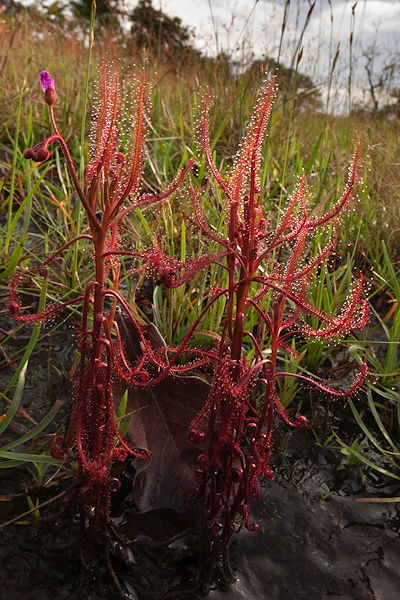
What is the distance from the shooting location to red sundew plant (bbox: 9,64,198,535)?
91 cm

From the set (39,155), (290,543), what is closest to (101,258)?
(39,155)

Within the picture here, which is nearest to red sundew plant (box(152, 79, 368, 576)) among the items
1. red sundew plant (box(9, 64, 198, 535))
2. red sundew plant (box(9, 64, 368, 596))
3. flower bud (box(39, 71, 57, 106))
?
red sundew plant (box(9, 64, 368, 596))

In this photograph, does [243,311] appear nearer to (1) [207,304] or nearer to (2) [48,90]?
(1) [207,304]

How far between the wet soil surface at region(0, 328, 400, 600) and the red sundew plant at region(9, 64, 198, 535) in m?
0.15

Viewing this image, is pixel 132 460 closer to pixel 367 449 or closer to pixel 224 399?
pixel 224 399

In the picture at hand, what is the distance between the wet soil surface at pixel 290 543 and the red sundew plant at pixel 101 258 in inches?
5.7

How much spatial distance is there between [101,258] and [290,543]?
3.04 ft

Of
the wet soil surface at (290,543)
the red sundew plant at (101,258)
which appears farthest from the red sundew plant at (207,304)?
the wet soil surface at (290,543)

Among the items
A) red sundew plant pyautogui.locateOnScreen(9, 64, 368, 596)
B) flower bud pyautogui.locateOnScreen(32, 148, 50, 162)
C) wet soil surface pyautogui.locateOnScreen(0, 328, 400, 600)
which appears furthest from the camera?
wet soil surface pyautogui.locateOnScreen(0, 328, 400, 600)

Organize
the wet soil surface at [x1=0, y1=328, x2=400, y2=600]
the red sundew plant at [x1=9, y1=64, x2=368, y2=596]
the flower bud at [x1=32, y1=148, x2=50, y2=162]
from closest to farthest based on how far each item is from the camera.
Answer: the flower bud at [x1=32, y1=148, x2=50, y2=162], the red sundew plant at [x1=9, y1=64, x2=368, y2=596], the wet soil surface at [x1=0, y1=328, x2=400, y2=600]

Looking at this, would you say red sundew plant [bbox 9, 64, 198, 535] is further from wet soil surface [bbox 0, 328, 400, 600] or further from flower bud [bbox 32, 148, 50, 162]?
wet soil surface [bbox 0, 328, 400, 600]

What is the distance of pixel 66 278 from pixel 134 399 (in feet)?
3.16

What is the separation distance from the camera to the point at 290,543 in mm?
1383

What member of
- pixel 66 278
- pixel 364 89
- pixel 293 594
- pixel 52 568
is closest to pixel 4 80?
pixel 66 278
